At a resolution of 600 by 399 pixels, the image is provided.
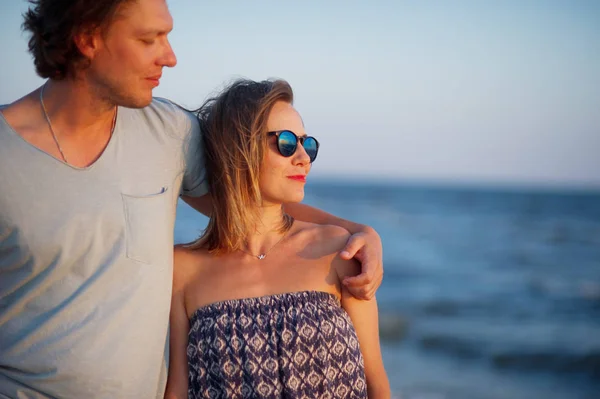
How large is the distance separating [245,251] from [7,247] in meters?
1.18

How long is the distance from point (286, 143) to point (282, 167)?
12 cm

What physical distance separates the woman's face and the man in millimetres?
479

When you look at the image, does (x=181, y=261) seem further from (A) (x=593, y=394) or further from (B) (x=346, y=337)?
(A) (x=593, y=394)

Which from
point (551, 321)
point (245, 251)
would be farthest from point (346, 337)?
point (551, 321)

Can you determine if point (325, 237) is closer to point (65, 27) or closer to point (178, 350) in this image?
point (178, 350)

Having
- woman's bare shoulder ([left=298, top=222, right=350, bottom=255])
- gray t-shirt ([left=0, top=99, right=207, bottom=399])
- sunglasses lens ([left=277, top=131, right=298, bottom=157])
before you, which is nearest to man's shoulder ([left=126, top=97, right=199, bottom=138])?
gray t-shirt ([left=0, top=99, right=207, bottom=399])

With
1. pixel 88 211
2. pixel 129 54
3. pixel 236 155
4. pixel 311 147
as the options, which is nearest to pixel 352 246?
pixel 311 147

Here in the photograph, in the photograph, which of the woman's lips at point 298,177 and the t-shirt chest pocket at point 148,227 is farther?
the woman's lips at point 298,177

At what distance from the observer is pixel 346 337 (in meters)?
3.07

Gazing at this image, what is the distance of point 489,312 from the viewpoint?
475 inches

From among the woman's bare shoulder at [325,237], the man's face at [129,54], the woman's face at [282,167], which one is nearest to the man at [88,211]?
the man's face at [129,54]

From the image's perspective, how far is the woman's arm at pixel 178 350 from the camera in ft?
10.3

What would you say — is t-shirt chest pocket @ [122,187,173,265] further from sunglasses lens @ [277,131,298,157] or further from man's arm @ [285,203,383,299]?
man's arm @ [285,203,383,299]

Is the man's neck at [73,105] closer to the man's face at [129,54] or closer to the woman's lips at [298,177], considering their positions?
the man's face at [129,54]
